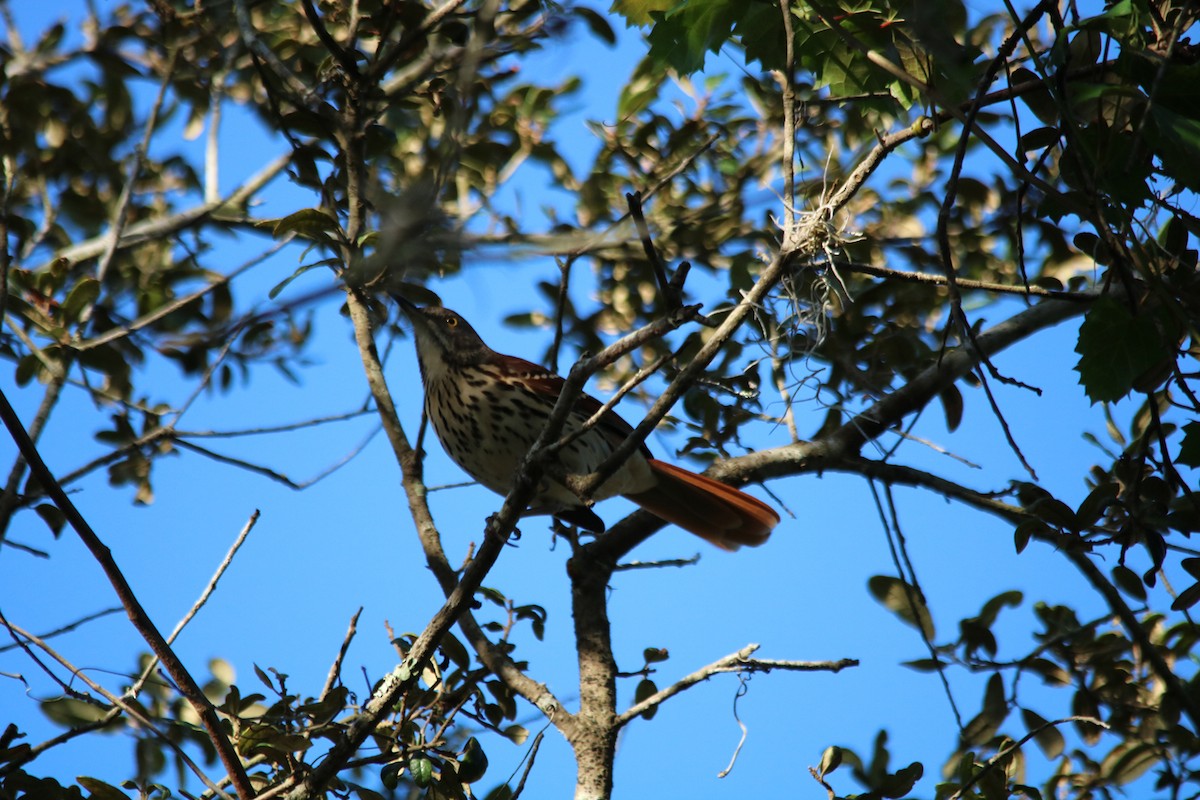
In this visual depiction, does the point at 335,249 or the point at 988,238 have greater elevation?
the point at 988,238

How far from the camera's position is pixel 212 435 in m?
3.44

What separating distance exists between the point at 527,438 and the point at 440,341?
2.17 feet

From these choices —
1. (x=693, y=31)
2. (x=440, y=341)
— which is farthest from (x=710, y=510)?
(x=693, y=31)

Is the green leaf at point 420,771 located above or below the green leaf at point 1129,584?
below

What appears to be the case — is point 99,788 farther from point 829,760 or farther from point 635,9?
point 635,9

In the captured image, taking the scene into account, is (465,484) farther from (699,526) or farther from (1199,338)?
(1199,338)

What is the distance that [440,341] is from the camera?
14.8 feet

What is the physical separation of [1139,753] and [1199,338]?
1697 mm

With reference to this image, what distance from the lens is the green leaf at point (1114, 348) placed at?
2.34m

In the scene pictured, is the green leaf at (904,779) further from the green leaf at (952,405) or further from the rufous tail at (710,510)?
the rufous tail at (710,510)

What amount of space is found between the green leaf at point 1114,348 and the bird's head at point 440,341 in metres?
2.61

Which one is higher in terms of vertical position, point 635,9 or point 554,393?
point 554,393

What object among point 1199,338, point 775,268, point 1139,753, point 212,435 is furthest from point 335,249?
point 1139,753

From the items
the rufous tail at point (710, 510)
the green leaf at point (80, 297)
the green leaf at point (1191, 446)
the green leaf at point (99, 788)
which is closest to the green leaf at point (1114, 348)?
the green leaf at point (1191, 446)
